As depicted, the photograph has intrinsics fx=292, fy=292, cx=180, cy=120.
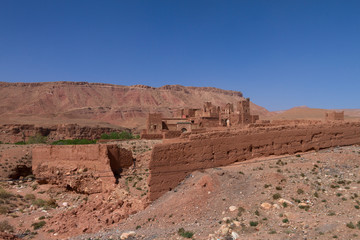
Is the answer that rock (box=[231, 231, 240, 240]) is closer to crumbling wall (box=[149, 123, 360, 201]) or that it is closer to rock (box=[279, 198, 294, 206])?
rock (box=[279, 198, 294, 206])

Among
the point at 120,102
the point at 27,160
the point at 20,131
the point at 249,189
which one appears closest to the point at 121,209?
the point at 249,189

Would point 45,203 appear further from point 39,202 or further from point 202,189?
point 202,189

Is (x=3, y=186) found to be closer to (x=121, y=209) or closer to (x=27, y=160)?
(x=27, y=160)

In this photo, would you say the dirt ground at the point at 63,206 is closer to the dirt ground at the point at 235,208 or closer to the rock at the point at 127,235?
the dirt ground at the point at 235,208

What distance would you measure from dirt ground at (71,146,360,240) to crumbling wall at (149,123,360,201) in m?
0.49

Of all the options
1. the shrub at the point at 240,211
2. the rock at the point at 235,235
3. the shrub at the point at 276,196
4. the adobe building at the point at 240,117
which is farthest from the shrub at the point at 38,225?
the adobe building at the point at 240,117

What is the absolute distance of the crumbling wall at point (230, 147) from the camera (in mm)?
11812

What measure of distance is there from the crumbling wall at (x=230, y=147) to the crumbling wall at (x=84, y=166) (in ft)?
14.4

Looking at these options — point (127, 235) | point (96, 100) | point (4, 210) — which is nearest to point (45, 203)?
point (4, 210)

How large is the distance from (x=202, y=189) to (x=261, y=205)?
2.29 m

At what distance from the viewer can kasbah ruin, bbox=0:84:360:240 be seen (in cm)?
873

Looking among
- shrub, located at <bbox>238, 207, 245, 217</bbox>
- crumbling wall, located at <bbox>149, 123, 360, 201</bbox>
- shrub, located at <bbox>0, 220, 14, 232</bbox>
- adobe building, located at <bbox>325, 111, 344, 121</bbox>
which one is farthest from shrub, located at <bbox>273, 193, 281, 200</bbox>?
adobe building, located at <bbox>325, 111, 344, 121</bbox>

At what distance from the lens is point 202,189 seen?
35.7ft

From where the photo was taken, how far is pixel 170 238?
8578mm
